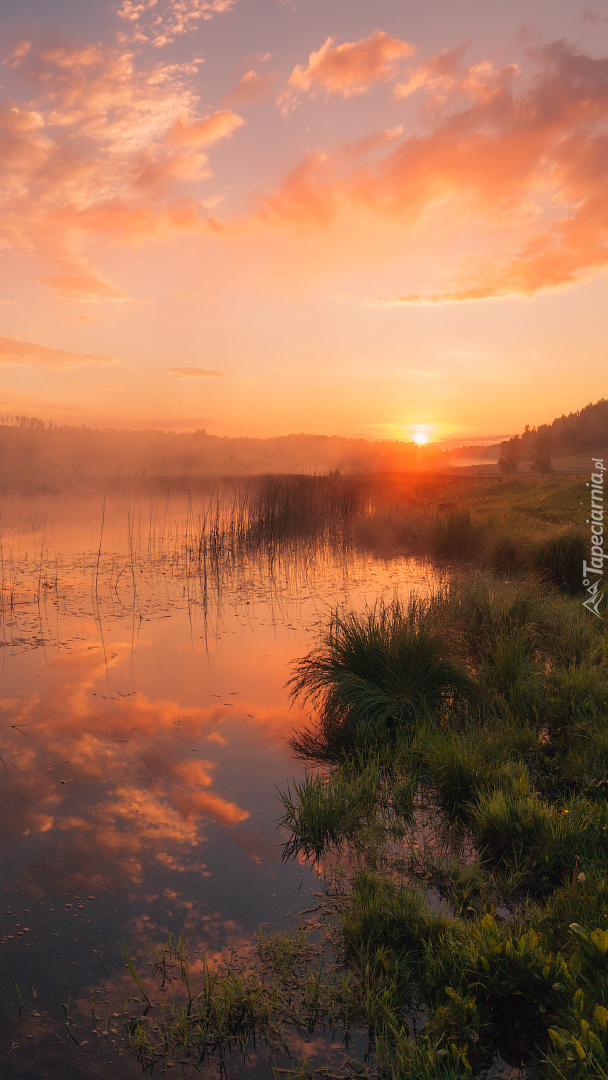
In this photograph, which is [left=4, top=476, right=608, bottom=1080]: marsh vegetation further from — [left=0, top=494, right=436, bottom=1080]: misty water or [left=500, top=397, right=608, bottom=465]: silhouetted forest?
[left=500, top=397, right=608, bottom=465]: silhouetted forest

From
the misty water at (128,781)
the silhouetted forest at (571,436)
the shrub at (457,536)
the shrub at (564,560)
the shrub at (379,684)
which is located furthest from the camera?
the silhouetted forest at (571,436)

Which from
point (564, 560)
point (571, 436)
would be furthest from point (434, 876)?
point (571, 436)

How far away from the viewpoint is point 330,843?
14.7 feet

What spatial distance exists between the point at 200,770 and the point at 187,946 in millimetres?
2137

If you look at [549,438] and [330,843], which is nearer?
[330,843]

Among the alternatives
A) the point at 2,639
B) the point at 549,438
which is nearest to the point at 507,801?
the point at 2,639

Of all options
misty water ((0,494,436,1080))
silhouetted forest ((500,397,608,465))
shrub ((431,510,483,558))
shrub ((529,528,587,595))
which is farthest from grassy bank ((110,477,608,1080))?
silhouetted forest ((500,397,608,465))

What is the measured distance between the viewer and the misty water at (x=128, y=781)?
3287mm

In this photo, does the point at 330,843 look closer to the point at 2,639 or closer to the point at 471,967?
the point at 471,967

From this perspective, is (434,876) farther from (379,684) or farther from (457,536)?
(457,536)

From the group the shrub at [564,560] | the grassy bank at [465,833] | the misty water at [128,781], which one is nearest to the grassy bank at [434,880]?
the grassy bank at [465,833]

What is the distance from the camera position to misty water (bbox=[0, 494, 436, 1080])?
3.29 meters

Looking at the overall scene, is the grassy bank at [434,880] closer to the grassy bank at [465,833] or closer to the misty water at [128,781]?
the grassy bank at [465,833]

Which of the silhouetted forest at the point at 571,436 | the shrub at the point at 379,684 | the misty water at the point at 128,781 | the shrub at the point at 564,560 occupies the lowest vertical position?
the misty water at the point at 128,781
